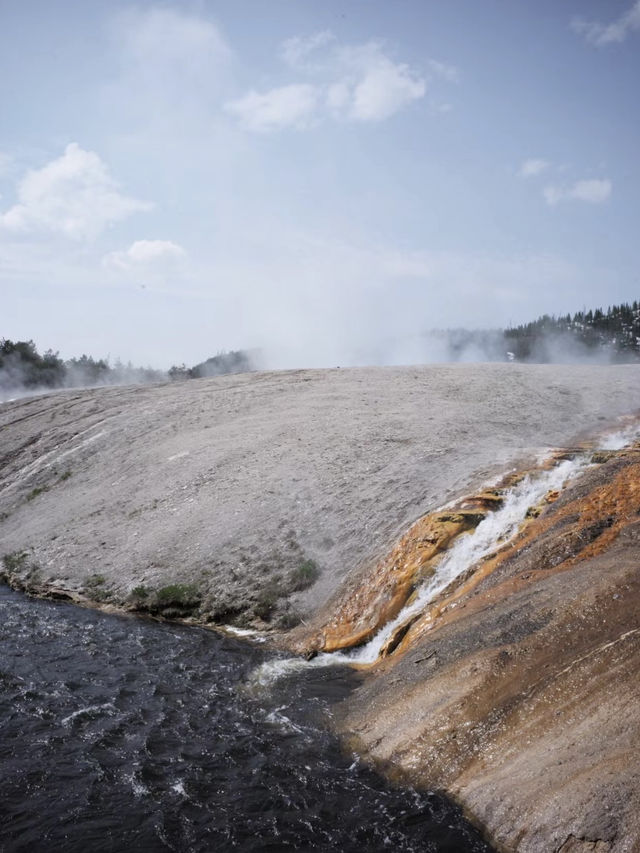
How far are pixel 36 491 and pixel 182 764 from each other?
17.2 metres

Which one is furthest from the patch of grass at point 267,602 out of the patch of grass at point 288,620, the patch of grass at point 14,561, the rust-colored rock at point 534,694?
the patch of grass at point 14,561

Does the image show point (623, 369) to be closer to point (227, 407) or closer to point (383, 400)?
point (383, 400)

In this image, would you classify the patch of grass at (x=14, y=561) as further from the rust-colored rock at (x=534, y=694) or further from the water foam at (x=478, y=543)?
the rust-colored rock at (x=534, y=694)

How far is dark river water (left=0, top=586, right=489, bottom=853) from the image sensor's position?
6.87 metres

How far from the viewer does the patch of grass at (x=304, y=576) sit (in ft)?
48.4

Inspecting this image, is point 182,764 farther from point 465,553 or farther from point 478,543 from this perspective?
point 478,543

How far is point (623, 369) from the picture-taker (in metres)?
29.8

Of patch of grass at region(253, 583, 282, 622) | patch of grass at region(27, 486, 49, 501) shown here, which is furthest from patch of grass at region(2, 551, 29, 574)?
patch of grass at region(253, 583, 282, 622)

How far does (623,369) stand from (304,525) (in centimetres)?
2065

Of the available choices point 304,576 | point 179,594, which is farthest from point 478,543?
point 179,594

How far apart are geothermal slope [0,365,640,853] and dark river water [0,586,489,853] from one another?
694mm

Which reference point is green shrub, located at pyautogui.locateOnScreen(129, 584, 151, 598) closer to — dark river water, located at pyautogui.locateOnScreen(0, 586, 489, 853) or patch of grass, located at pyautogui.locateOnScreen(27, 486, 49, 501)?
dark river water, located at pyautogui.locateOnScreen(0, 586, 489, 853)

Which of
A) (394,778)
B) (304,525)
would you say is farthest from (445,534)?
(394,778)

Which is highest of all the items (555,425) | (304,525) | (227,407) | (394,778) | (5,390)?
(5,390)
